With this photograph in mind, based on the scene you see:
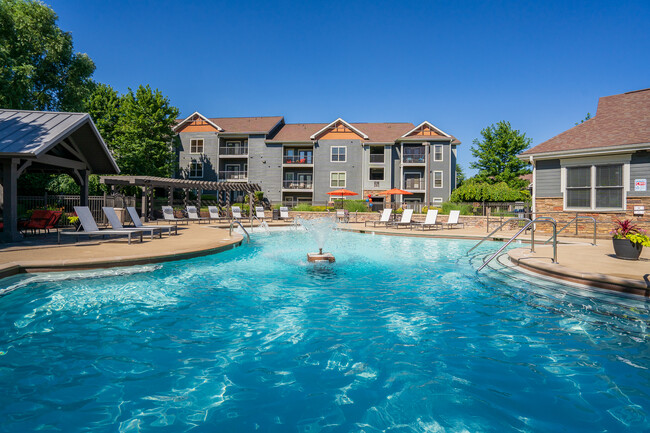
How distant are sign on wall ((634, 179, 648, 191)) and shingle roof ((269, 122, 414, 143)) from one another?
23.2 m

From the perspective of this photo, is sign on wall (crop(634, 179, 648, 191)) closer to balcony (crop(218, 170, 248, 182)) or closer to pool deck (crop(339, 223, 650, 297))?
pool deck (crop(339, 223, 650, 297))

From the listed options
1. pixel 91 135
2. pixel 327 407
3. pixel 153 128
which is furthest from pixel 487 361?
pixel 153 128

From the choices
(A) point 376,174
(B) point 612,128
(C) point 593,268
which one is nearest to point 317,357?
(C) point 593,268

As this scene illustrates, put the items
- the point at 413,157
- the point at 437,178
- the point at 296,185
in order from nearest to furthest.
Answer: the point at 437,178 < the point at 413,157 < the point at 296,185

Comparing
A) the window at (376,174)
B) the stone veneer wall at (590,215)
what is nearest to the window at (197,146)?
the window at (376,174)

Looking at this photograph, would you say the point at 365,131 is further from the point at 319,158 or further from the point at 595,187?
the point at 595,187

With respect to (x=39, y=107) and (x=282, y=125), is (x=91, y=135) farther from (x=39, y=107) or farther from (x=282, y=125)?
(x=282, y=125)

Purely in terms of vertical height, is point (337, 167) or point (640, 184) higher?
point (337, 167)

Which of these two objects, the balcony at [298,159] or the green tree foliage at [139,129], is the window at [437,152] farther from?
the green tree foliage at [139,129]

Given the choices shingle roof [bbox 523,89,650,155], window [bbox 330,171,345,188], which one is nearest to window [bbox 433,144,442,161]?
window [bbox 330,171,345,188]

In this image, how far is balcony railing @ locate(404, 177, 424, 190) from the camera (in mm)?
34906

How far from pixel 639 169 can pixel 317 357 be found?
15.5m

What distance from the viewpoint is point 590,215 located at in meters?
14.1

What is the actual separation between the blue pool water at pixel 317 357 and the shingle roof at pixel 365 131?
3112 centimetres
